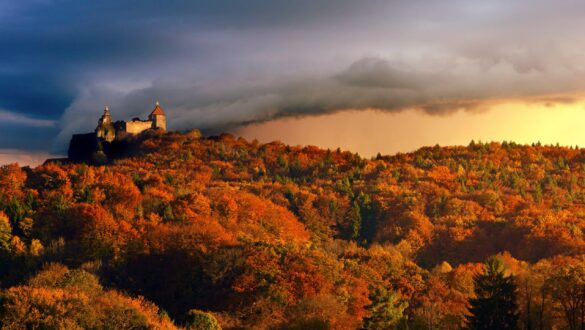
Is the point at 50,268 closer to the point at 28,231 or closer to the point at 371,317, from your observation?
the point at 28,231

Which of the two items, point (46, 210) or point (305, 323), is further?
point (46, 210)

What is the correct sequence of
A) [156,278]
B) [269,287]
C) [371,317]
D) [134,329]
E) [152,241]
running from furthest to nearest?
[152,241] → [156,278] → [269,287] → [371,317] → [134,329]

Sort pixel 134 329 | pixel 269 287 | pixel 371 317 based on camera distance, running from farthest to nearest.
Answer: pixel 269 287
pixel 371 317
pixel 134 329

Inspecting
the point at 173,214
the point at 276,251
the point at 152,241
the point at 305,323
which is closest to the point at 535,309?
the point at 305,323

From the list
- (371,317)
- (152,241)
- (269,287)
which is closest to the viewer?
(371,317)

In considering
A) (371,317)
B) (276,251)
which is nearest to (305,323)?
(371,317)

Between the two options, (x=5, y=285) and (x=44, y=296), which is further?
(x=5, y=285)

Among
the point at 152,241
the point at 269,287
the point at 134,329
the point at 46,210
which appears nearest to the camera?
the point at 134,329

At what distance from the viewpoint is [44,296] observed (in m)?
95.6

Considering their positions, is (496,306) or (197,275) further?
(197,275)

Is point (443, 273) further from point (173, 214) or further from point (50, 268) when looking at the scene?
point (50, 268)

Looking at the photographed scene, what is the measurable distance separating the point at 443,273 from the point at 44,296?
9037cm

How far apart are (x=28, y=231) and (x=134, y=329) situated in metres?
87.1

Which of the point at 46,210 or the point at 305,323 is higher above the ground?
the point at 46,210
